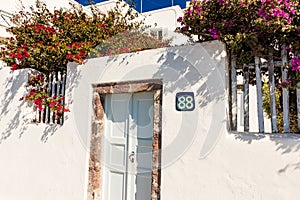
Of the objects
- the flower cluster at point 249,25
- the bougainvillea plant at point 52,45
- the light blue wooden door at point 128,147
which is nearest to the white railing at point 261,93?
the flower cluster at point 249,25

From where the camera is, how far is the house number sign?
3762 mm

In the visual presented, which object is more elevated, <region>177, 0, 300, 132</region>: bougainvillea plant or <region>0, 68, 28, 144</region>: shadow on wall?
<region>177, 0, 300, 132</region>: bougainvillea plant

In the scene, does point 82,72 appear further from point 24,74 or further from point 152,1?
point 152,1

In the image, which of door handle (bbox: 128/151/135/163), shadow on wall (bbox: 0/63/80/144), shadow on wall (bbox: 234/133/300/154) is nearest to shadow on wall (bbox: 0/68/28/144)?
shadow on wall (bbox: 0/63/80/144)

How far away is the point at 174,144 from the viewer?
3842 millimetres

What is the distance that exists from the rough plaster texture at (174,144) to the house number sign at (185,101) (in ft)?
0.23

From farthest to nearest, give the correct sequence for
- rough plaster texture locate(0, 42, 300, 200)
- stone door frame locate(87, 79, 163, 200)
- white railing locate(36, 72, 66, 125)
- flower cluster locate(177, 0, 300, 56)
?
white railing locate(36, 72, 66, 125) → stone door frame locate(87, 79, 163, 200) → rough plaster texture locate(0, 42, 300, 200) → flower cluster locate(177, 0, 300, 56)

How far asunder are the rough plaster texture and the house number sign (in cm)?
7

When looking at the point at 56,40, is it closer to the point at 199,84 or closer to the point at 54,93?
the point at 54,93

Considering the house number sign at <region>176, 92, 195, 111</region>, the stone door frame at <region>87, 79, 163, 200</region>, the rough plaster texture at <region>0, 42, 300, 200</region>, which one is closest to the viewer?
the rough plaster texture at <region>0, 42, 300, 200</region>

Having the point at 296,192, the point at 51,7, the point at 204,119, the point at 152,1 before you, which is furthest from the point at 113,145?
the point at 152,1

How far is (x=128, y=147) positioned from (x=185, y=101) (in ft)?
4.91

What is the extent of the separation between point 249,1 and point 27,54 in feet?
14.1

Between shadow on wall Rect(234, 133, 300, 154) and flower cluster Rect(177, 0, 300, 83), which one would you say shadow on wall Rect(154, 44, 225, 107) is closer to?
flower cluster Rect(177, 0, 300, 83)
